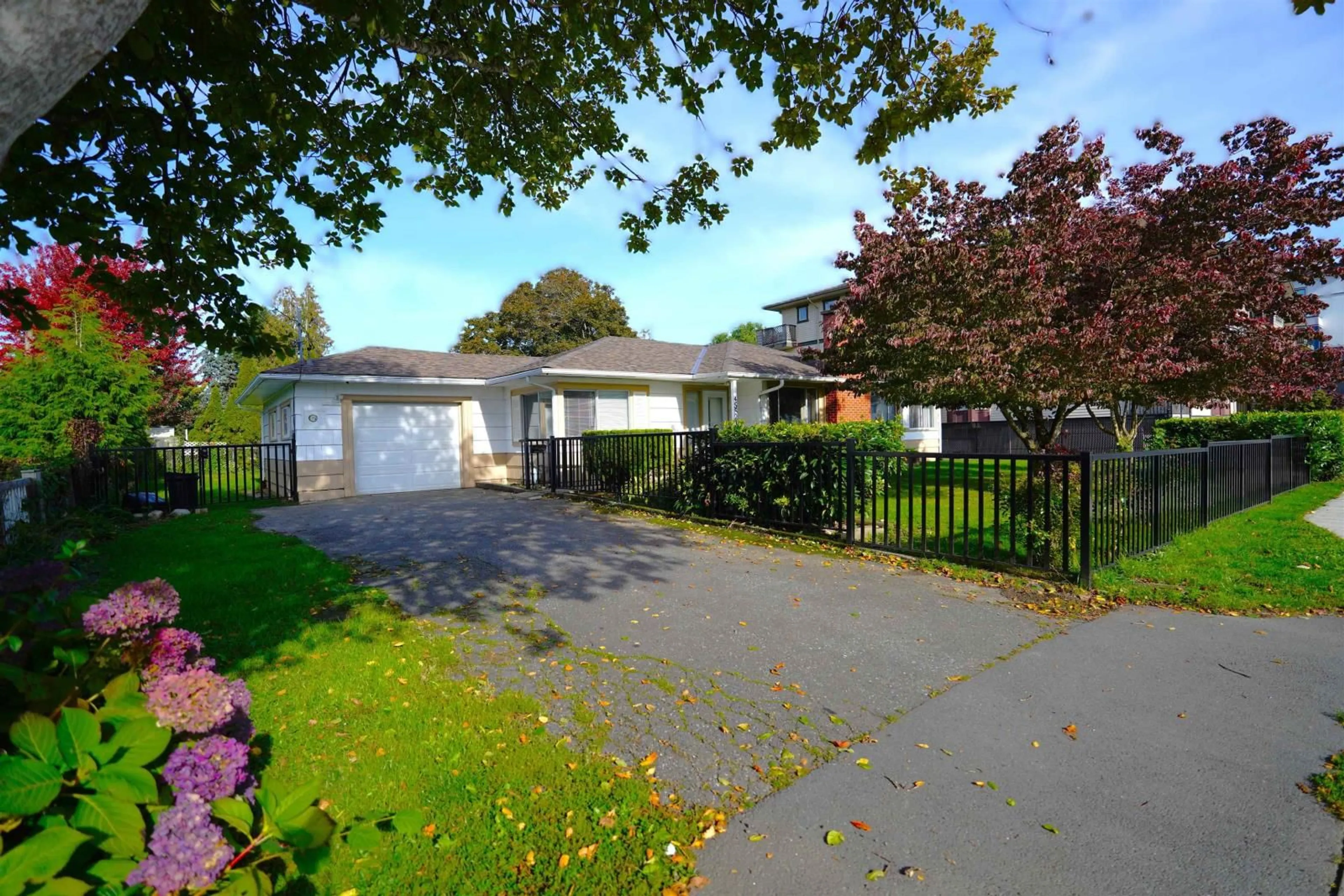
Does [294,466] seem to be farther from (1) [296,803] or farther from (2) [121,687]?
(1) [296,803]

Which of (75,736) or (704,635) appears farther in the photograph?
(704,635)

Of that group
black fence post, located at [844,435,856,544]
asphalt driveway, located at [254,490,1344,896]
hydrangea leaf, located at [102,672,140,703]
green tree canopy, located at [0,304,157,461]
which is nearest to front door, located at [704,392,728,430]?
black fence post, located at [844,435,856,544]

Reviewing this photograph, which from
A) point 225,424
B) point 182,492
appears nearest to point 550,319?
point 225,424

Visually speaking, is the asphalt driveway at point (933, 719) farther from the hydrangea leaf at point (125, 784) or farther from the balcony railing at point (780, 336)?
the balcony railing at point (780, 336)

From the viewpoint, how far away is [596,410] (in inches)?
619

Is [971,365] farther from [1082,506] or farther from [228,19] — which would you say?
[228,19]

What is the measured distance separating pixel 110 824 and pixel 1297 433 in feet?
65.1

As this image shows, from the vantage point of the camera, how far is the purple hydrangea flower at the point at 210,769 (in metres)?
1.66

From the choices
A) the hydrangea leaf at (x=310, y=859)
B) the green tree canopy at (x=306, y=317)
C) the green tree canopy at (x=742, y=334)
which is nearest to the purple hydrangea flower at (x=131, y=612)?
the hydrangea leaf at (x=310, y=859)

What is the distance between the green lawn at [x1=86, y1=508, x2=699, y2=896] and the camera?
7.23 ft

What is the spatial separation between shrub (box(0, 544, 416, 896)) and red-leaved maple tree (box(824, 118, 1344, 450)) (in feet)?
33.6

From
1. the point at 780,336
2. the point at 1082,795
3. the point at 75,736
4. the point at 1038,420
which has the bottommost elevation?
the point at 1082,795

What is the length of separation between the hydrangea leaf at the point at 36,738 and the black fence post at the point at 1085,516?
6.42 meters

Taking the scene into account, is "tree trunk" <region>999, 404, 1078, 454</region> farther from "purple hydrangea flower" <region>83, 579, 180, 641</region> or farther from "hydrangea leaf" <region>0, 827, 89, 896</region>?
→ "hydrangea leaf" <region>0, 827, 89, 896</region>
